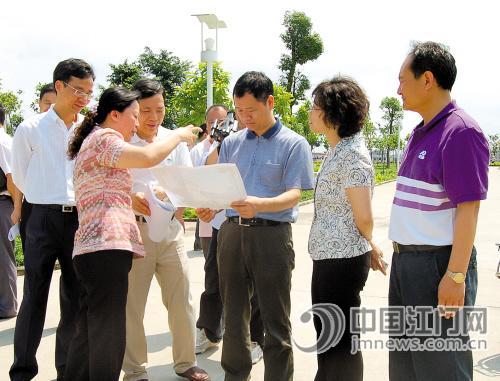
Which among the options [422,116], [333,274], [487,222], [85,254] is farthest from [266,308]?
[487,222]

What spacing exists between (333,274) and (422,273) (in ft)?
1.90

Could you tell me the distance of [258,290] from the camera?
312 centimetres

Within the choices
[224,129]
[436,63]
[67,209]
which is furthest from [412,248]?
[67,209]

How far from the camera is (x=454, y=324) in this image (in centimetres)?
228

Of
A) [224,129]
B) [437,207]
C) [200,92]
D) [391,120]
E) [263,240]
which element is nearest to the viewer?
[437,207]

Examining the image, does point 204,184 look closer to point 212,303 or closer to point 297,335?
point 212,303

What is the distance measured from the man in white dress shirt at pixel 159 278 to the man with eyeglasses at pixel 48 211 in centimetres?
40

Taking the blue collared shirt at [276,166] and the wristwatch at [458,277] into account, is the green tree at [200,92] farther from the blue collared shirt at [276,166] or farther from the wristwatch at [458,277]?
the wristwatch at [458,277]

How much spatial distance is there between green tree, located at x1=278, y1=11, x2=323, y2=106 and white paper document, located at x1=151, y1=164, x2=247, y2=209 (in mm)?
31474

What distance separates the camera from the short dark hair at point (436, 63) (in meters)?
2.31

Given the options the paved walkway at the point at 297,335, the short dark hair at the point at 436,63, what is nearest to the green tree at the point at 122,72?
the paved walkway at the point at 297,335

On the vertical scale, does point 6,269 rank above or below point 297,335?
above

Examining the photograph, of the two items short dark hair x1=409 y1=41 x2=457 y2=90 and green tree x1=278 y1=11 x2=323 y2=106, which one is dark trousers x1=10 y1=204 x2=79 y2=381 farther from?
green tree x1=278 y1=11 x2=323 y2=106

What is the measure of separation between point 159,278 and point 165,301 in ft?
0.52
